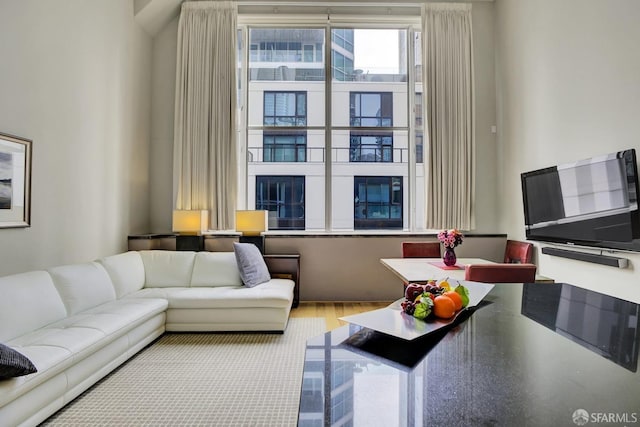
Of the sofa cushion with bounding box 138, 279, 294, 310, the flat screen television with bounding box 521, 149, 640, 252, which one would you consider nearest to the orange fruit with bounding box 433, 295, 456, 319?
the sofa cushion with bounding box 138, 279, 294, 310

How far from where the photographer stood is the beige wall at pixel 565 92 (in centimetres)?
287

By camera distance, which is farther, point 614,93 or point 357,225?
point 357,225

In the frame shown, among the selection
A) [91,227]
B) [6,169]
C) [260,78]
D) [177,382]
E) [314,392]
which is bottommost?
[177,382]

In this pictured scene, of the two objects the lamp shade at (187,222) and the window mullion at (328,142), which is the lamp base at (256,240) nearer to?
the lamp shade at (187,222)

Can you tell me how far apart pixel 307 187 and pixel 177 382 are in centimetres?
328

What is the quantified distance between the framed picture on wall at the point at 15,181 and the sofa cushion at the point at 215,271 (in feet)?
5.37

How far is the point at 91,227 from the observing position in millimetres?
3691

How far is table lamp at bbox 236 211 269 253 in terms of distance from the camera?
4.49 m

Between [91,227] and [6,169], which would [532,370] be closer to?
[6,169]

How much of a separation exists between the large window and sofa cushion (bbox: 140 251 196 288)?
1.52m

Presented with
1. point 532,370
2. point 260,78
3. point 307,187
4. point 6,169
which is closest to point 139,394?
point 6,169

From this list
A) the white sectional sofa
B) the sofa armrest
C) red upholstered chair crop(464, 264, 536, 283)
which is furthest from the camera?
the sofa armrest

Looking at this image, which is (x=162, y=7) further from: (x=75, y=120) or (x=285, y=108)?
(x=75, y=120)

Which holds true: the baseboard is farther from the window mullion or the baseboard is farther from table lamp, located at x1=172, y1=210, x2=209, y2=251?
table lamp, located at x1=172, y1=210, x2=209, y2=251
